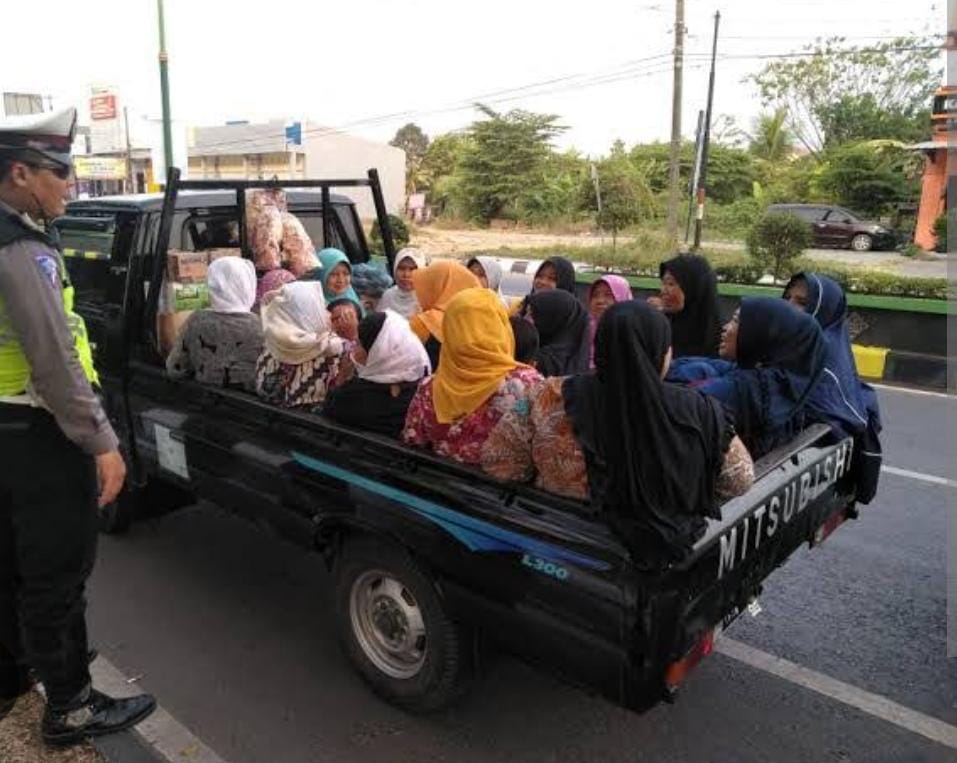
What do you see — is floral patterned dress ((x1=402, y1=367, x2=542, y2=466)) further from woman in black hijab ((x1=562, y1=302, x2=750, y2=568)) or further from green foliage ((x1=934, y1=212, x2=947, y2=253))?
green foliage ((x1=934, y1=212, x2=947, y2=253))

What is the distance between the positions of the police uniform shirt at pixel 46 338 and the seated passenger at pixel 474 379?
40.7 inches

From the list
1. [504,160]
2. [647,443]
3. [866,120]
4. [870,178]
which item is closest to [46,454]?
[647,443]

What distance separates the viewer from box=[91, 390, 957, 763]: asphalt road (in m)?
2.70

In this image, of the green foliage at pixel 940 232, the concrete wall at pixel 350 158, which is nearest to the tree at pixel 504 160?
the concrete wall at pixel 350 158

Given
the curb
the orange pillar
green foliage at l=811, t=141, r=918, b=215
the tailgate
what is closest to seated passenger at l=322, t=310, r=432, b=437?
the tailgate

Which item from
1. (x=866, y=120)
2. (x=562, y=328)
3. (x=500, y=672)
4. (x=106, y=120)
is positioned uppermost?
(x=106, y=120)

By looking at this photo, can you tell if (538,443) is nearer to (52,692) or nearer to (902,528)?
(52,692)

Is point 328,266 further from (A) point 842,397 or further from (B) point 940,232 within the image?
(B) point 940,232

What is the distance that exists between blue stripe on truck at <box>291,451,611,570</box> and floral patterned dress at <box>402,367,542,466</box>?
0.58ft

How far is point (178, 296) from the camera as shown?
400 cm

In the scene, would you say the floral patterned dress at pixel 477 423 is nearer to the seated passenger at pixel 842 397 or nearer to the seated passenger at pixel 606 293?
the seated passenger at pixel 842 397

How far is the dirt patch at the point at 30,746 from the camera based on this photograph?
7.93ft

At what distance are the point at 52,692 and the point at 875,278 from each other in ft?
33.8

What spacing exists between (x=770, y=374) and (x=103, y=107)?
48.8m
